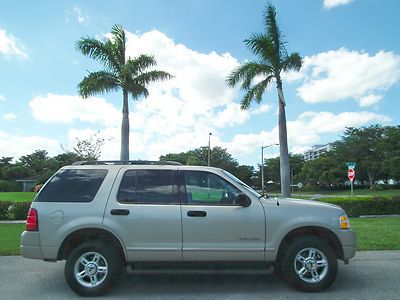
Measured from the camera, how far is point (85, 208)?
19.5 ft

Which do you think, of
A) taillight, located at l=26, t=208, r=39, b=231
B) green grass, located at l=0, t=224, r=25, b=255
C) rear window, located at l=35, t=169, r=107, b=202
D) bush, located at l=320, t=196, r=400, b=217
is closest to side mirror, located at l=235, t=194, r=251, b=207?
rear window, located at l=35, t=169, r=107, b=202

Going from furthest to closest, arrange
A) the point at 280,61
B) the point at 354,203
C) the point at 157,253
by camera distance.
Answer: the point at 280,61
the point at 354,203
the point at 157,253

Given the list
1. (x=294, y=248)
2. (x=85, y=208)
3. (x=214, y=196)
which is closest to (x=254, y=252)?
(x=294, y=248)

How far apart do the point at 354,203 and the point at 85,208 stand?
51.9ft

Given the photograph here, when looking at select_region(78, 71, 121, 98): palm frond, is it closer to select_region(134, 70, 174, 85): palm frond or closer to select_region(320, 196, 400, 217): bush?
select_region(134, 70, 174, 85): palm frond

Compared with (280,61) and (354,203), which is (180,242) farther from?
(280,61)

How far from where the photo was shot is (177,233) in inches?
230

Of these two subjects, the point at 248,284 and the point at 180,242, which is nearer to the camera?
the point at 180,242

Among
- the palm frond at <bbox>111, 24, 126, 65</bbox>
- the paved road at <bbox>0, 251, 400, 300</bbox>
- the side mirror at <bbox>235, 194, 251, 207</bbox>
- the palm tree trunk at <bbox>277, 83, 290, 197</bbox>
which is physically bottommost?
the paved road at <bbox>0, 251, 400, 300</bbox>

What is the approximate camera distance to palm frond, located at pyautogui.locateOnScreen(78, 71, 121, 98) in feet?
68.7

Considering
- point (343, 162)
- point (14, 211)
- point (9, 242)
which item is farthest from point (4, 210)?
point (343, 162)

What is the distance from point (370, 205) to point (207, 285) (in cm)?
1517

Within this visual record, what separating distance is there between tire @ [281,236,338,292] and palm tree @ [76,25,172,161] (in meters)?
15.6

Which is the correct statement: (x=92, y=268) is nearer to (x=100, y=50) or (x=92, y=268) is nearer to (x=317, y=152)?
(x=100, y=50)
